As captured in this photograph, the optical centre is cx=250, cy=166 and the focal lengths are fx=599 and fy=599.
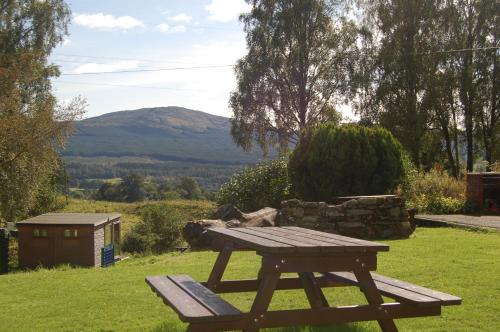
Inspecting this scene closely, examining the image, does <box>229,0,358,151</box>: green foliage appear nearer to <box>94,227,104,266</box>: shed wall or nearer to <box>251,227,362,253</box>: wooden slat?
<box>94,227,104,266</box>: shed wall

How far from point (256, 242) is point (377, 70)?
31.0 meters

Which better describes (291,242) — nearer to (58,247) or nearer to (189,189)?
(58,247)

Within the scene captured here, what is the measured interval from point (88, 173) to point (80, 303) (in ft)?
435

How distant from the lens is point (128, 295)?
670 centimetres

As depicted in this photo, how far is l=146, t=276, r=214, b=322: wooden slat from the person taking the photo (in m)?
3.58

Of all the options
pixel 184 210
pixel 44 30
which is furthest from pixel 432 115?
pixel 44 30

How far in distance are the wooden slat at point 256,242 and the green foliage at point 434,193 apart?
11646 mm

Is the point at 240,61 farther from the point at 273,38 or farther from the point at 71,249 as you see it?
the point at 71,249

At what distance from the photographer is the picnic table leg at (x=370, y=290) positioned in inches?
156

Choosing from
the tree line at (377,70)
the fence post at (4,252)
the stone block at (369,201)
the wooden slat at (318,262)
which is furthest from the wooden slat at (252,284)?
the tree line at (377,70)

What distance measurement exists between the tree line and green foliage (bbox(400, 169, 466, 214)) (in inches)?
553

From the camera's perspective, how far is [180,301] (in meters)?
4.02

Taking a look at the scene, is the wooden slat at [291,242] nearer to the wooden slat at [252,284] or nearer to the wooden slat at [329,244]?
the wooden slat at [329,244]

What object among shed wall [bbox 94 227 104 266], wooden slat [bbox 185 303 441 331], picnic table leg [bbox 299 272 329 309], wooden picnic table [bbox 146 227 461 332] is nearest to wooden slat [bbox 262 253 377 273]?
wooden picnic table [bbox 146 227 461 332]
